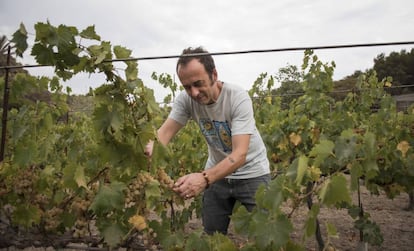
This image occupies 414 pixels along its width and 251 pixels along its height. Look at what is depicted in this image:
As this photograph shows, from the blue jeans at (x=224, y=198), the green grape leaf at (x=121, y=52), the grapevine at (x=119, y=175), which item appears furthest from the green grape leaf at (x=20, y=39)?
the blue jeans at (x=224, y=198)

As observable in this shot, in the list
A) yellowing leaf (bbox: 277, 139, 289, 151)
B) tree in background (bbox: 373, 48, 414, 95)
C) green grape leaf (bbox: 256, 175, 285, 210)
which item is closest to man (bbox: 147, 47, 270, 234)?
green grape leaf (bbox: 256, 175, 285, 210)

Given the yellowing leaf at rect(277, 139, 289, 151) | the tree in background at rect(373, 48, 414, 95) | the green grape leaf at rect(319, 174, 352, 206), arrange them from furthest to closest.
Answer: the tree in background at rect(373, 48, 414, 95), the yellowing leaf at rect(277, 139, 289, 151), the green grape leaf at rect(319, 174, 352, 206)

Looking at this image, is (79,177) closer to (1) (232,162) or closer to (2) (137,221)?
(2) (137,221)

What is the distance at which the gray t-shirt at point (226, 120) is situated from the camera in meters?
2.27

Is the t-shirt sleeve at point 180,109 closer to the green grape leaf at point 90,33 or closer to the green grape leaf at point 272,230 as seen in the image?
the green grape leaf at point 90,33

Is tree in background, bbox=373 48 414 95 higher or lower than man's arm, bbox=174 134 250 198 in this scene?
higher

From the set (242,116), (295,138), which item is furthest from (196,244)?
(295,138)

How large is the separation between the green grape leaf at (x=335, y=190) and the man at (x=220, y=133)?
28.5 inches

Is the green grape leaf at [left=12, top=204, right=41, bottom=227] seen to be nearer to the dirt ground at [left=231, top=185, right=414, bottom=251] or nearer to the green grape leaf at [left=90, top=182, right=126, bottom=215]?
the green grape leaf at [left=90, top=182, right=126, bottom=215]

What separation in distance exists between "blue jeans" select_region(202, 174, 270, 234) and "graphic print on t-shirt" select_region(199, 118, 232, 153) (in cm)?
25

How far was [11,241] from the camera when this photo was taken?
7.03 feet

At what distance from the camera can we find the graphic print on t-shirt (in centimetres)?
241

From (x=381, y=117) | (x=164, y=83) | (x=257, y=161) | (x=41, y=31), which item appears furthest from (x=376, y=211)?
(x=41, y=31)

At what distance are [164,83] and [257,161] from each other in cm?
435
